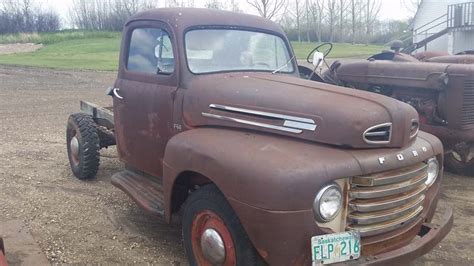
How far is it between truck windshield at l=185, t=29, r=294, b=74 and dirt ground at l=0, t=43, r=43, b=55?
42.5 m

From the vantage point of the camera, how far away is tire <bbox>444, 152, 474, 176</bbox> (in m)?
6.85

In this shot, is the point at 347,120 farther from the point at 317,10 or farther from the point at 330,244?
the point at 317,10

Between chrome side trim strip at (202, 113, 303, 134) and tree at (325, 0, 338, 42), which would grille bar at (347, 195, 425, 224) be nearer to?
chrome side trim strip at (202, 113, 303, 134)

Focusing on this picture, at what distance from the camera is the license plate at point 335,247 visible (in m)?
3.04

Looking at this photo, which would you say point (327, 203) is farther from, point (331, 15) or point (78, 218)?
point (331, 15)

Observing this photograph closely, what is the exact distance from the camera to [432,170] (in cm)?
390

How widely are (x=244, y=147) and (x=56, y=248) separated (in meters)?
2.15

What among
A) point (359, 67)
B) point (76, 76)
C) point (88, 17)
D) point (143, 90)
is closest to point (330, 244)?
point (143, 90)

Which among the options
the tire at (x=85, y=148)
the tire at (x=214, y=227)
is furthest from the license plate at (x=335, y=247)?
the tire at (x=85, y=148)

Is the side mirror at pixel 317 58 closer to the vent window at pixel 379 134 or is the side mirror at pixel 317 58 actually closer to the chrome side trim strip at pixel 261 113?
the chrome side trim strip at pixel 261 113

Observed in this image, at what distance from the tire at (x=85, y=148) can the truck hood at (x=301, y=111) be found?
2.60 m

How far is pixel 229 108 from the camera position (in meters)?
3.89

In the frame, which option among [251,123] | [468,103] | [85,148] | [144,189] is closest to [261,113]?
[251,123]

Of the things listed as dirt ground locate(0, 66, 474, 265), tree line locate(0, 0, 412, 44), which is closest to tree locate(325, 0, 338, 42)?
tree line locate(0, 0, 412, 44)
